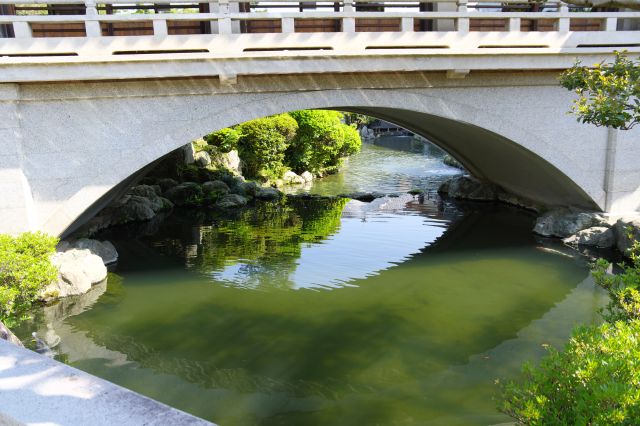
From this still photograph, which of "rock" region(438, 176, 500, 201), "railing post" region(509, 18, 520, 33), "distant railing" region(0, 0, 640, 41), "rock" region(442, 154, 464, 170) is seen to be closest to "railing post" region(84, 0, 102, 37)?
"distant railing" region(0, 0, 640, 41)

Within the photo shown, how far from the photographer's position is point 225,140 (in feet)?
67.7

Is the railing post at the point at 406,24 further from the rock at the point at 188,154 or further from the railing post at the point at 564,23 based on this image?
the rock at the point at 188,154

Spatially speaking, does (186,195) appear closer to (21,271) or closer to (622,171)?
(21,271)

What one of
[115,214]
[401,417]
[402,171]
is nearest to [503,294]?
[401,417]

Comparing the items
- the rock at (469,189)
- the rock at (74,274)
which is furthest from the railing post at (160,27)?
the rock at (469,189)

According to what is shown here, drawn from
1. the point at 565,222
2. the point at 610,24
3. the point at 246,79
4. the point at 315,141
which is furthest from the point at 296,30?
the point at 315,141

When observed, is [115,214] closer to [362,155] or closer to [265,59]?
[265,59]

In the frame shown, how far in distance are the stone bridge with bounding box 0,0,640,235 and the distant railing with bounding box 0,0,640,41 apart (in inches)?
1.1

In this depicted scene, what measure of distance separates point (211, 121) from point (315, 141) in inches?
506

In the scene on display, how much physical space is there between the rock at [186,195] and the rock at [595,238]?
1107 centimetres

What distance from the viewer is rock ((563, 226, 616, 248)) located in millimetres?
12367

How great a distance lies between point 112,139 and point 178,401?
512 cm

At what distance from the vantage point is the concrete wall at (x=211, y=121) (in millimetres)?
9531

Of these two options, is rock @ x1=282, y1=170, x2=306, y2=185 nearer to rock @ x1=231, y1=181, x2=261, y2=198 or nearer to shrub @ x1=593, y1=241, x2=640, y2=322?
rock @ x1=231, y1=181, x2=261, y2=198
